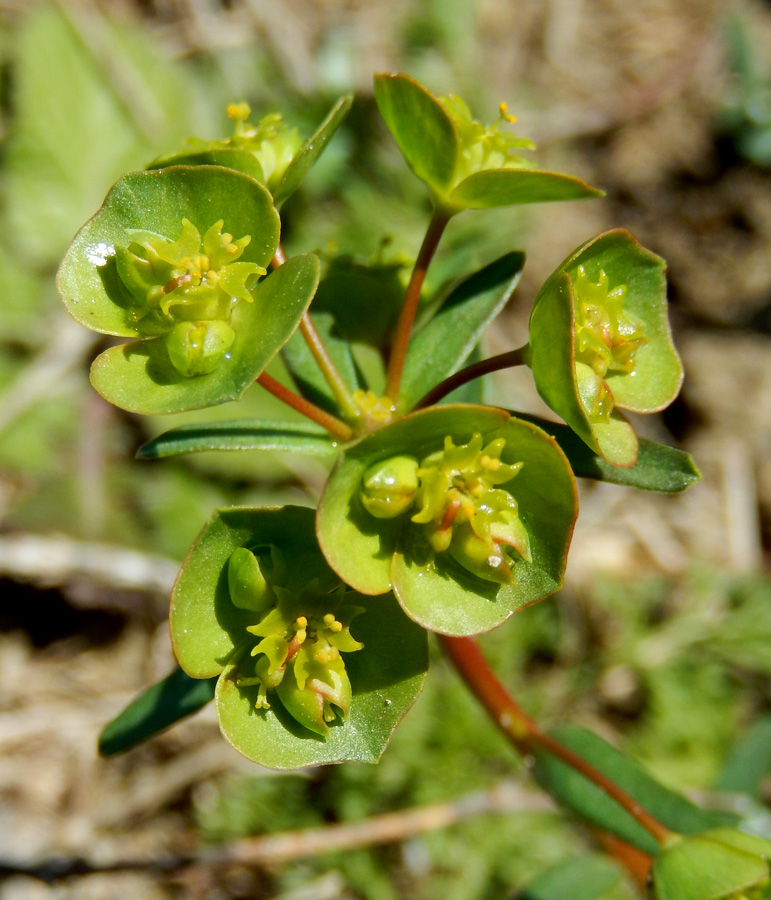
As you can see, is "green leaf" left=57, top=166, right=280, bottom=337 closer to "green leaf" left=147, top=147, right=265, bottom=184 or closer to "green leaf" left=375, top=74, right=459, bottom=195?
"green leaf" left=147, top=147, right=265, bottom=184

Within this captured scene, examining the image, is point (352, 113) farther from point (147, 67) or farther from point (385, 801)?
point (385, 801)

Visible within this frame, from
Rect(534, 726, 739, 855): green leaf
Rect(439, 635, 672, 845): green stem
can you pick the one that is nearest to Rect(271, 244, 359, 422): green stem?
Rect(439, 635, 672, 845): green stem

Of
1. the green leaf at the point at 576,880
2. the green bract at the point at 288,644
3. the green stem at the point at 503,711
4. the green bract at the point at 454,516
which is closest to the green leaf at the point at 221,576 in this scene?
the green bract at the point at 288,644

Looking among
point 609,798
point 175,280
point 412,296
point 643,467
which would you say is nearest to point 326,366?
point 412,296

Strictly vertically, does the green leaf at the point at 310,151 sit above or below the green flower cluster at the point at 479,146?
above

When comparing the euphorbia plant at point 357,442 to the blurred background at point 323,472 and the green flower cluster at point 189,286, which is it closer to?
the green flower cluster at point 189,286

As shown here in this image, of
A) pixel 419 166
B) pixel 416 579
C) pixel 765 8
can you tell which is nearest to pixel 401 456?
pixel 416 579
